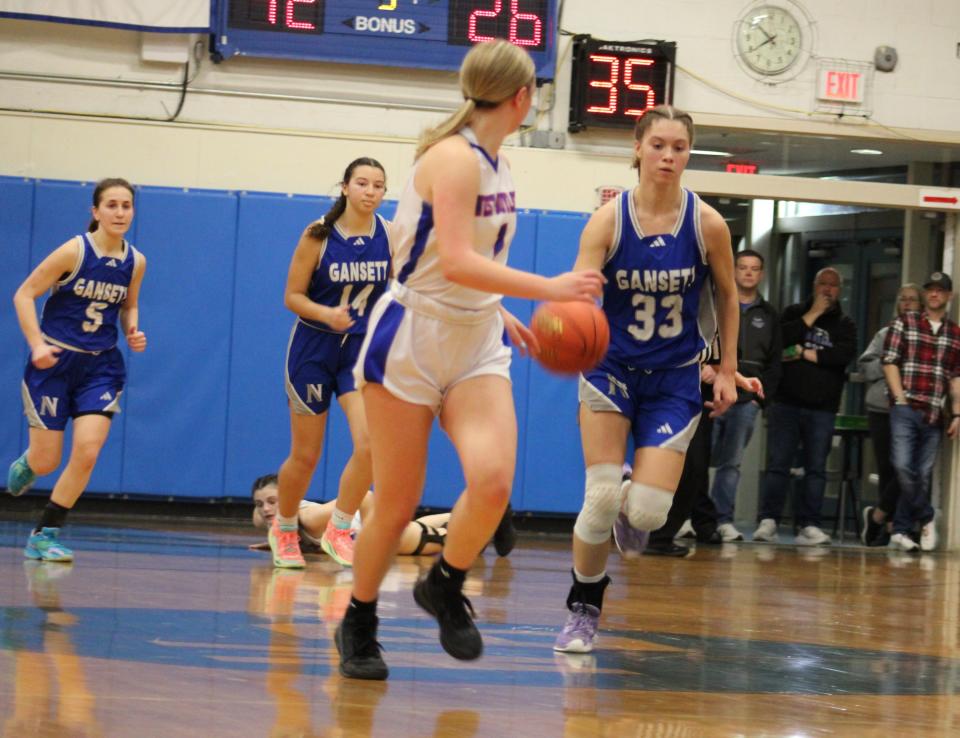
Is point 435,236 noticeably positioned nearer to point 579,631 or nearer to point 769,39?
point 579,631

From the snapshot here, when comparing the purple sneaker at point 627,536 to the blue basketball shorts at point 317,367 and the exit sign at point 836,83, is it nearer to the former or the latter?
the blue basketball shorts at point 317,367

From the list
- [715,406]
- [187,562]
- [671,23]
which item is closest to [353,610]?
[715,406]

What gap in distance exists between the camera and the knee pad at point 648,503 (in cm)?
446

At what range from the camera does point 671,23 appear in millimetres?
10023

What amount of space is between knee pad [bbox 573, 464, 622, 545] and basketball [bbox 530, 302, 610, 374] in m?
0.65

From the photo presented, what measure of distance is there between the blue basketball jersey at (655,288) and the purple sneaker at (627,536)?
22.2 inches

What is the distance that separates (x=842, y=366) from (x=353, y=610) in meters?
6.67

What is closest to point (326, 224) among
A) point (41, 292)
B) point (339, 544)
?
point (41, 292)

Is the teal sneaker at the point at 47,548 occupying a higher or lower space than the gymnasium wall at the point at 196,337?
lower

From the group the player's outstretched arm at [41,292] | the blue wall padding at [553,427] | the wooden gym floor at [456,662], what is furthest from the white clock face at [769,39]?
the player's outstretched arm at [41,292]

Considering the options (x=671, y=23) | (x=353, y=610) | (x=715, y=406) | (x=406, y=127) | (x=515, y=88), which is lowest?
(x=353, y=610)

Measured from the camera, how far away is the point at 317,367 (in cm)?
644

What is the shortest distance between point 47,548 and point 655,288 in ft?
10.6

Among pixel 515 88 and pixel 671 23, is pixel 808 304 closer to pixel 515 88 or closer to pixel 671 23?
pixel 671 23
